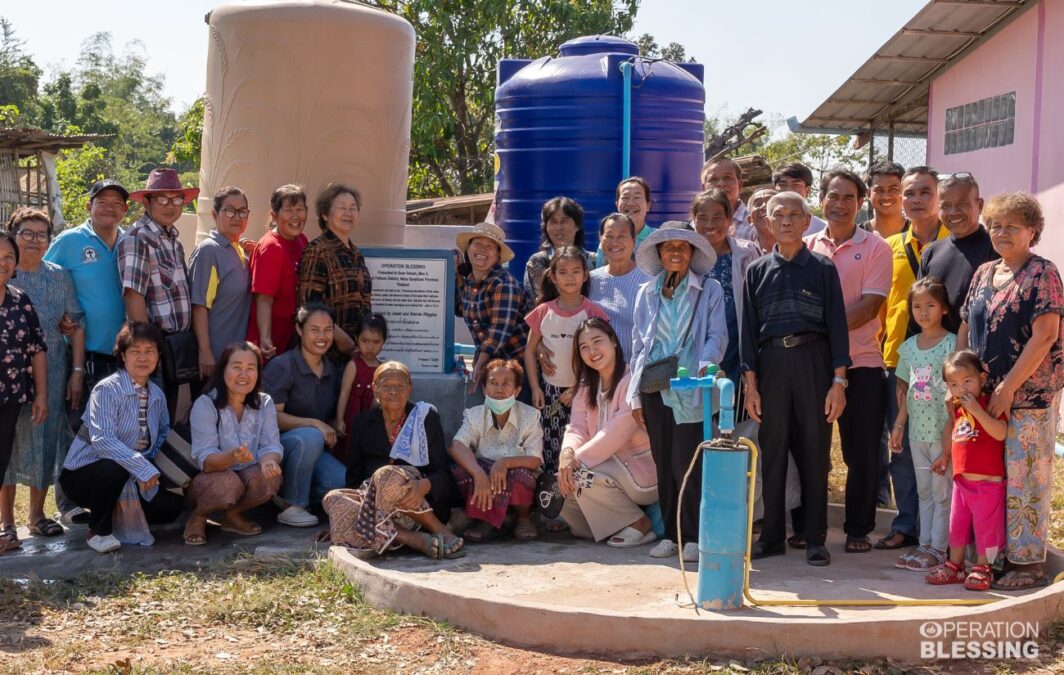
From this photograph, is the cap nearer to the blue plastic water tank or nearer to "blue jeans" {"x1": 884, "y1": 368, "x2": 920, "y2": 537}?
the blue plastic water tank

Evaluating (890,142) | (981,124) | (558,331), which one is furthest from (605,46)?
(890,142)

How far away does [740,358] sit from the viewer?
18.2 feet

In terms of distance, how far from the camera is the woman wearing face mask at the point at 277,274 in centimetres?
664

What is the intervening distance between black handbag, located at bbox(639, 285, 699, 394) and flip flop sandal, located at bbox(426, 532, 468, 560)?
1.15 meters

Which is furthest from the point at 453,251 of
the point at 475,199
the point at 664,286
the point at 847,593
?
the point at 475,199

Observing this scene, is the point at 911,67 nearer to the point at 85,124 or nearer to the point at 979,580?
the point at 979,580

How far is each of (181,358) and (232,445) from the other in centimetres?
66

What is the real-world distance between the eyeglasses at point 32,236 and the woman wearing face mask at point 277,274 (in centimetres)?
108

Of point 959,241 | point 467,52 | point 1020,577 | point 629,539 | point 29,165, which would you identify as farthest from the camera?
point 29,165

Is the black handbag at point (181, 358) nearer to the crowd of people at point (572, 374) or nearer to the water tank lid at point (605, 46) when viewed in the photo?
the crowd of people at point (572, 374)

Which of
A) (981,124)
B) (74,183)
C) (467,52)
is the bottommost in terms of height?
(981,124)

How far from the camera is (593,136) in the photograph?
873 cm

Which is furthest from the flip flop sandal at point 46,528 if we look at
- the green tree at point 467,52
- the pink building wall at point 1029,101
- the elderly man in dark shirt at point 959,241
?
the green tree at point 467,52

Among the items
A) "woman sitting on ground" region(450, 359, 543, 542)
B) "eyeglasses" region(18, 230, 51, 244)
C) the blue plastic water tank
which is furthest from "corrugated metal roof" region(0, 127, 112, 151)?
"woman sitting on ground" region(450, 359, 543, 542)
